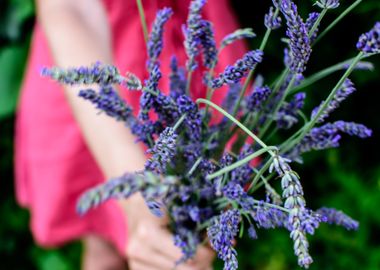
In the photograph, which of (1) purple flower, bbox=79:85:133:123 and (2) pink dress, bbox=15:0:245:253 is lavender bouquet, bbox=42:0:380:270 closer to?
(1) purple flower, bbox=79:85:133:123

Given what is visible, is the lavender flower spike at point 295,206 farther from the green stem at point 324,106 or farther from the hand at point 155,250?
the hand at point 155,250

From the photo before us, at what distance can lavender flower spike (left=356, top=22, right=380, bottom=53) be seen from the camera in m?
0.34

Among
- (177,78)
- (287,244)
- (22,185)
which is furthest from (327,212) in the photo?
(22,185)

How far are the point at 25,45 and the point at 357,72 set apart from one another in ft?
3.53

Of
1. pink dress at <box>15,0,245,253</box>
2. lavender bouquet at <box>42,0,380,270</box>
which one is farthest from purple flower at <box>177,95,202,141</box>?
pink dress at <box>15,0,245,253</box>

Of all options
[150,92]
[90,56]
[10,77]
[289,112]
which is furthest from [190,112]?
[10,77]

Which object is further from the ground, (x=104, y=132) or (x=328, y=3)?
(x=328, y=3)

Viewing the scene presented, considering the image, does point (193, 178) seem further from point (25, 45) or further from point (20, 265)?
point (20, 265)

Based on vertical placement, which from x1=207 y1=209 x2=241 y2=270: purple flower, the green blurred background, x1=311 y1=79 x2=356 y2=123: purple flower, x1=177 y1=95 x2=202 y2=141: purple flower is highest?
x1=177 y1=95 x2=202 y2=141: purple flower

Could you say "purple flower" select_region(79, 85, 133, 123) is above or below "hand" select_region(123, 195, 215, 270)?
above

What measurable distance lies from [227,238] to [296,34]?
0.18m

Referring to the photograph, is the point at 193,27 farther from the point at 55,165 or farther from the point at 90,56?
the point at 55,165

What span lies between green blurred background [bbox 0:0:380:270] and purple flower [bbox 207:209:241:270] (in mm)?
605

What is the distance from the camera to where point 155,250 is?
638mm
